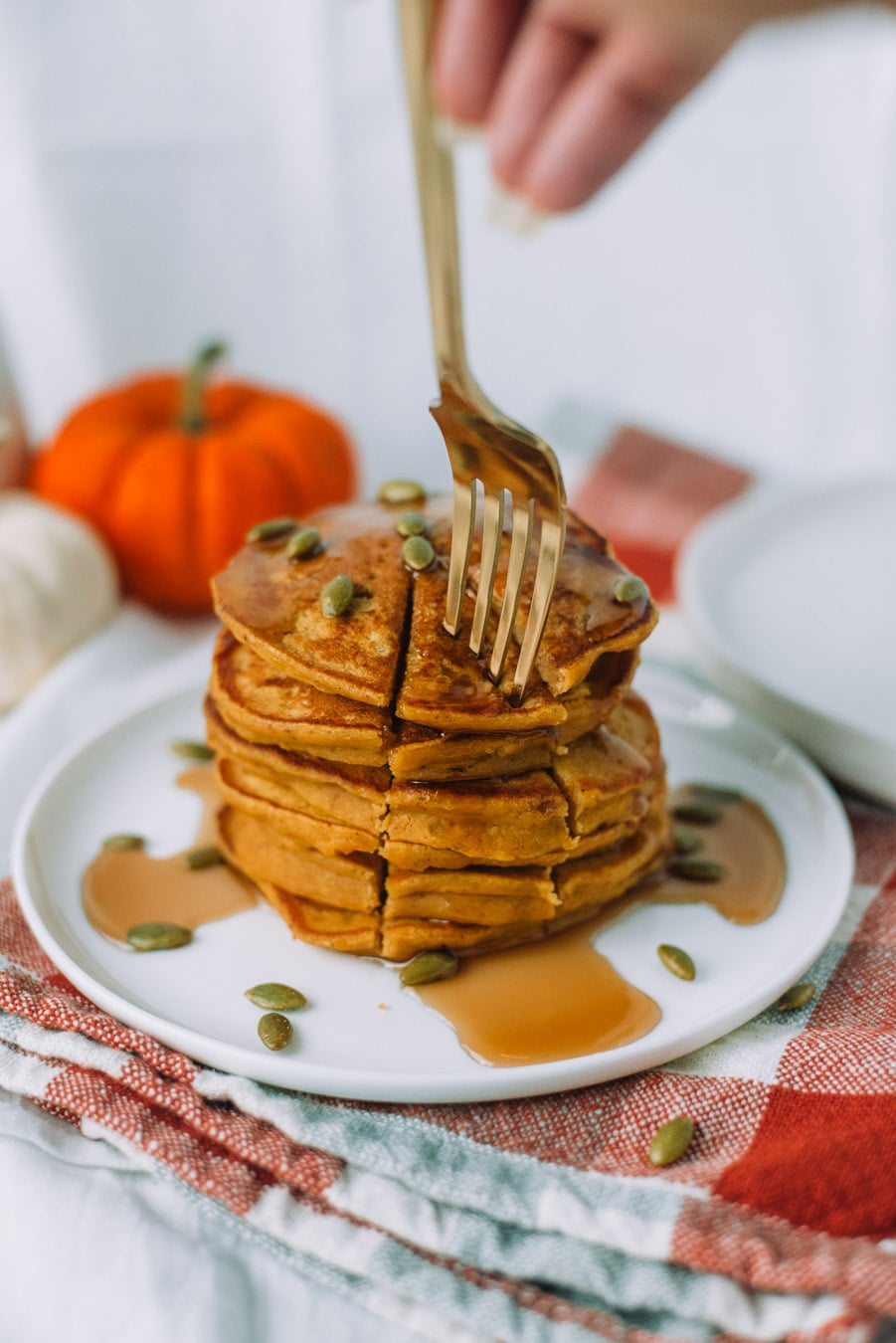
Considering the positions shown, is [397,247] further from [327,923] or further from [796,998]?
[796,998]

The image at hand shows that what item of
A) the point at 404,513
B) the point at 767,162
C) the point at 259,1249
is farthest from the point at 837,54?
the point at 259,1249

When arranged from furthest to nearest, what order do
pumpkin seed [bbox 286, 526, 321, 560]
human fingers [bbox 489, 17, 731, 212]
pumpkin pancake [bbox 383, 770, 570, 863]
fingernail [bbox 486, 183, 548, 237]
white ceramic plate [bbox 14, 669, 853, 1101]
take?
fingernail [bbox 486, 183, 548, 237] < human fingers [bbox 489, 17, 731, 212] < pumpkin seed [bbox 286, 526, 321, 560] < pumpkin pancake [bbox 383, 770, 570, 863] < white ceramic plate [bbox 14, 669, 853, 1101]

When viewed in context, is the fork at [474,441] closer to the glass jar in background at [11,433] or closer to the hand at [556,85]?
the hand at [556,85]

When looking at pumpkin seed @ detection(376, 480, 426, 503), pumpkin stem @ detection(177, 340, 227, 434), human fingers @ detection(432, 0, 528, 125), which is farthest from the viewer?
pumpkin stem @ detection(177, 340, 227, 434)

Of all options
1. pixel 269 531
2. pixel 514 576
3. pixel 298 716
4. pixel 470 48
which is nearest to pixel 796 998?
pixel 514 576

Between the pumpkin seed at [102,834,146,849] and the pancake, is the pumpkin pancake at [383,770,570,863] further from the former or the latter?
the pumpkin seed at [102,834,146,849]

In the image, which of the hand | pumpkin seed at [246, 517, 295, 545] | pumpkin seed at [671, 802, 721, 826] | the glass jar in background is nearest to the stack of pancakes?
pumpkin seed at [246, 517, 295, 545]
